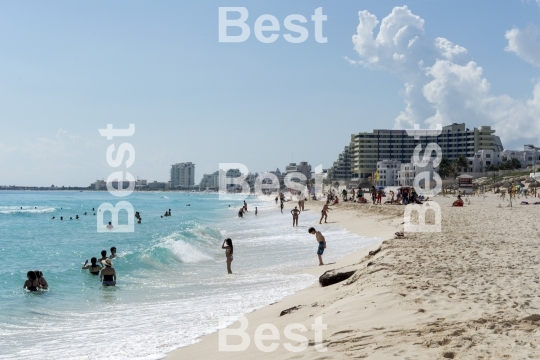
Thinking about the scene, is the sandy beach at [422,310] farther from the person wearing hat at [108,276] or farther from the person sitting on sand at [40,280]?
the person sitting on sand at [40,280]

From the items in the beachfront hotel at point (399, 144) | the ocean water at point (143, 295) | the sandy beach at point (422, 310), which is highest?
the beachfront hotel at point (399, 144)

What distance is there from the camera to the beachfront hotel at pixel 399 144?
126 metres

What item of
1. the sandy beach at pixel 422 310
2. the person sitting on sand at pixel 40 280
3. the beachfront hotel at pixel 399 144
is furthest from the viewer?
the beachfront hotel at pixel 399 144

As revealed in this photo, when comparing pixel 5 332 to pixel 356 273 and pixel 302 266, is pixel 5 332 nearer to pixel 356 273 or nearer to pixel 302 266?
pixel 356 273

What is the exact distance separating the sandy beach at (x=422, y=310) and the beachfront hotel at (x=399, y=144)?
12291cm

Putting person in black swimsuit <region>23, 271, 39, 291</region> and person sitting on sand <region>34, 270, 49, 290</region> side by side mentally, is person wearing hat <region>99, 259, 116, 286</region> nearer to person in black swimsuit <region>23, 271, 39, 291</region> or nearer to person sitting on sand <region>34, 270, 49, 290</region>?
person sitting on sand <region>34, 270, 49, 290</region>

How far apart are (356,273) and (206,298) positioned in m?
3.31

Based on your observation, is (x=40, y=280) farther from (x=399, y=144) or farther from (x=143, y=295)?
(x=399, y=144)

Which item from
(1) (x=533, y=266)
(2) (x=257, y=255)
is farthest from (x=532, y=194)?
(1) (x=533, y=266)

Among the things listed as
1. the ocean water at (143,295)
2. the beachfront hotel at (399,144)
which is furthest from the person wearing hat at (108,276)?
the beachfront hotel at (399,144)

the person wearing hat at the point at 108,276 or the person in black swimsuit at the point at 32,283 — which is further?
the person wearing hat at the point at 108,276

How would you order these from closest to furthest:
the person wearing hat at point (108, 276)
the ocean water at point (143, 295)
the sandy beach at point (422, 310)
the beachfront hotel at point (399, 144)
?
the sandy beach at point (422, 310) < the ocean water at point (143, 295) < the person wearing hat at point (108, 276) < the beachfront hotel at point (399, 144)

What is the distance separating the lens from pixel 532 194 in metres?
50.4

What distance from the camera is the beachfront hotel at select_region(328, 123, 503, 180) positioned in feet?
413
